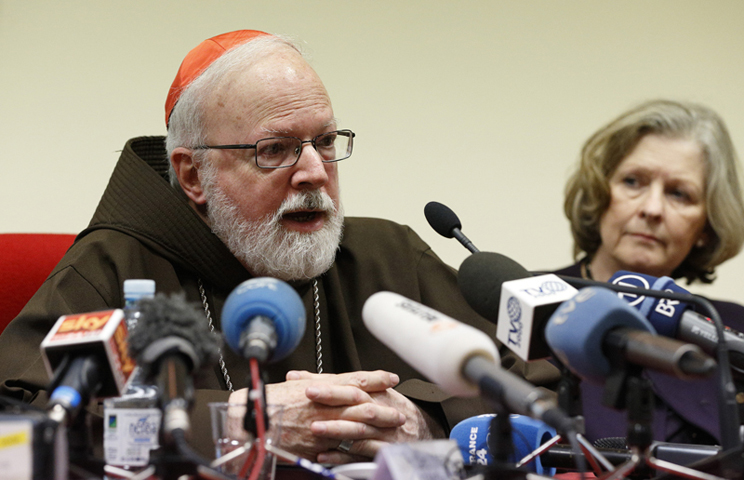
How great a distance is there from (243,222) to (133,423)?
36.4 inches

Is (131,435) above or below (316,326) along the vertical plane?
above

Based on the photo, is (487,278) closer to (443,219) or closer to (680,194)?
(443,219)

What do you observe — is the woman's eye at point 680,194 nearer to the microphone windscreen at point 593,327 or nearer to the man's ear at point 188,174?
the man's ear at point 188,174


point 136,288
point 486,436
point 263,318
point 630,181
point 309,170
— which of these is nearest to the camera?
point 263,318

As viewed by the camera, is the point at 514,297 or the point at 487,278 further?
the point at 487,278

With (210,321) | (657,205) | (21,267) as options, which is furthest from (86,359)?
(657,205)

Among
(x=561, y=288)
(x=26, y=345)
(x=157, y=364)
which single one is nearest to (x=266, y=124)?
(x=26, y=345)

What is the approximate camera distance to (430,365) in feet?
2.30

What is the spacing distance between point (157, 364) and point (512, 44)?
3.06 meters

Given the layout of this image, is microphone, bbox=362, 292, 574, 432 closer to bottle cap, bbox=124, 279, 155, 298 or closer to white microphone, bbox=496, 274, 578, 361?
white microphone, bbox=496, 274, 578, 361

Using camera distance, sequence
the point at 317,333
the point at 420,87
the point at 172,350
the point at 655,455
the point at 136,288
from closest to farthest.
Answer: the point at 172,350 → the point at 136,288 → the point at 655,455 → the point at 317,333 → the point at 420,87

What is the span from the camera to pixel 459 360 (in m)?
0.67

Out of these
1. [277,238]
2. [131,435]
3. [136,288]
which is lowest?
[131,435]

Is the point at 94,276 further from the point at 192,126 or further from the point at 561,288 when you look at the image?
the point at 561,288
